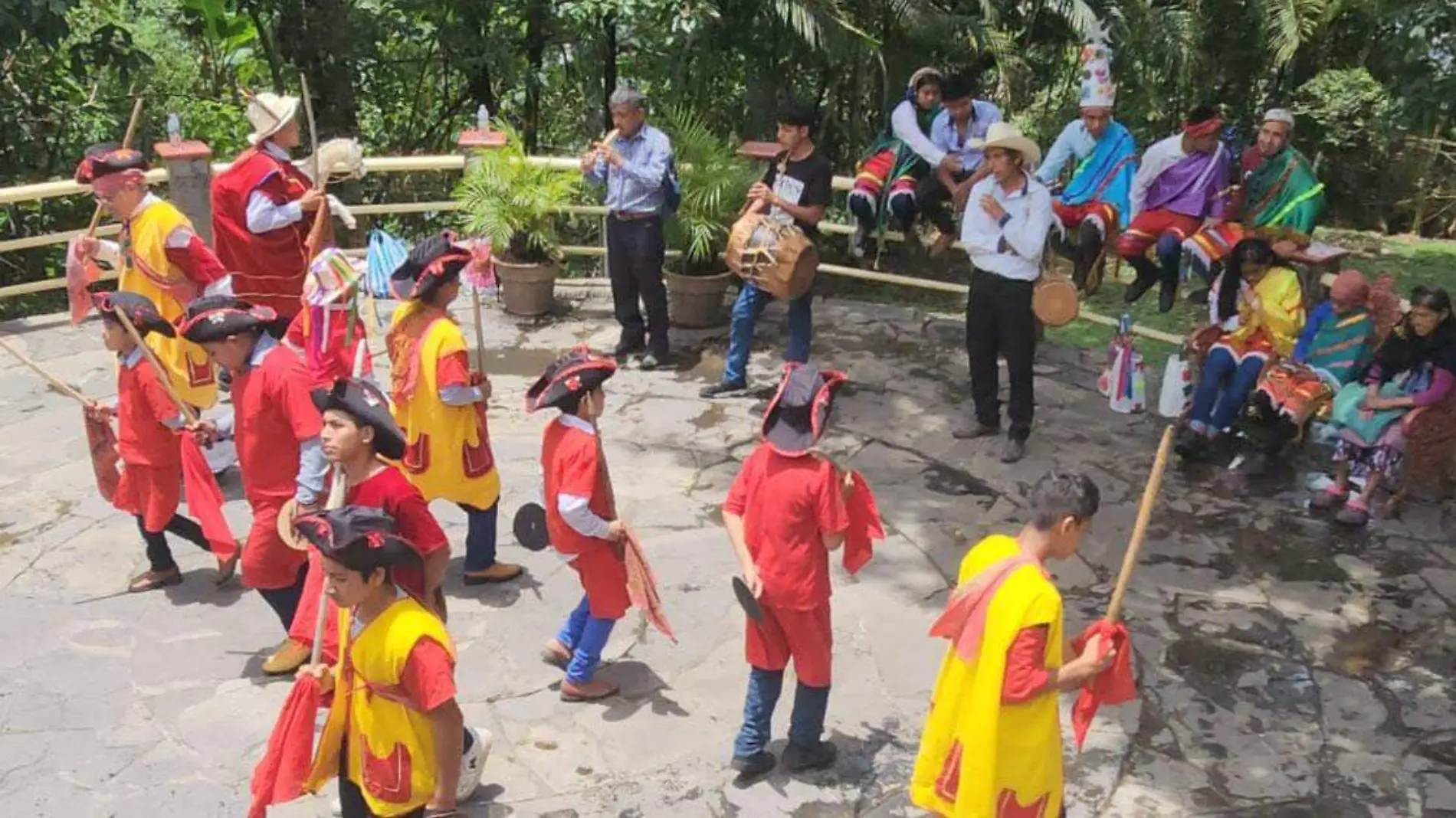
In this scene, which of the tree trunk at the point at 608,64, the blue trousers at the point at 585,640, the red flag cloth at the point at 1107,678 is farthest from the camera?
the tree trunk at the point at 608,64

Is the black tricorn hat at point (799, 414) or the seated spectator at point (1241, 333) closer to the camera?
the black tricorn hat at point (799, 414)

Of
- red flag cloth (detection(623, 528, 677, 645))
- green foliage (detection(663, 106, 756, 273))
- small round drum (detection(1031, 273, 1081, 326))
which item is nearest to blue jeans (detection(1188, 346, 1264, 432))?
small round drum (detection(1031, 273, 1081, 326))

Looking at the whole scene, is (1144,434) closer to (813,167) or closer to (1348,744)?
(813,167)

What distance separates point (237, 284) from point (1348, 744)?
5808 millimetres

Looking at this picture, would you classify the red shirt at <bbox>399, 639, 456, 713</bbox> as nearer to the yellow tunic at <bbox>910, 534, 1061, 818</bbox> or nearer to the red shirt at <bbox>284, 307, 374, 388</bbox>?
the yellow tunic at <bbox>910, 534, 1061, 818</bbox>

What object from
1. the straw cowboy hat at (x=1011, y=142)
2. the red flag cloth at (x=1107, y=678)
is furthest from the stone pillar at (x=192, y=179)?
the red flag cloth at (x=1107, y=678)

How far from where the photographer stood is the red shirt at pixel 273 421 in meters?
4.92

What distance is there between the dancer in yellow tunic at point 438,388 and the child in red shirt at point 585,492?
0.69 metres

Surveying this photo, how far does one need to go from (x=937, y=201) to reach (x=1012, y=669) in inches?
223

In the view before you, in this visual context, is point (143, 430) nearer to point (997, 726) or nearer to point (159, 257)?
point (159, 257)

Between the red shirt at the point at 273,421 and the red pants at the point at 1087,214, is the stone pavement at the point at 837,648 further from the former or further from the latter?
the red pants at the point at 1087,214

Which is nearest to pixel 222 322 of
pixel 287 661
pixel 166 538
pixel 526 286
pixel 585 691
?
pixel 287 661

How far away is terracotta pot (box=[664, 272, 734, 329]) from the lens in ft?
31.0

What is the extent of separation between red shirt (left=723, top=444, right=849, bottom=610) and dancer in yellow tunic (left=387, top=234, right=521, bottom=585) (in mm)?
1670
